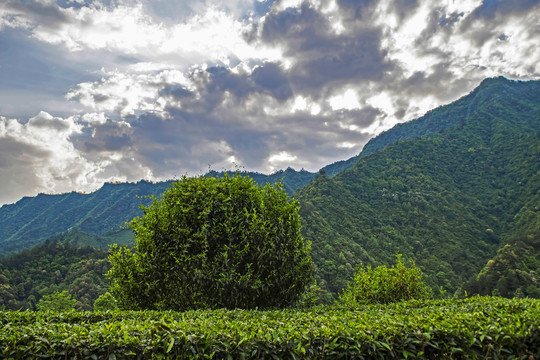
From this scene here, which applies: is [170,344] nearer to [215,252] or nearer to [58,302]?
[215,252]

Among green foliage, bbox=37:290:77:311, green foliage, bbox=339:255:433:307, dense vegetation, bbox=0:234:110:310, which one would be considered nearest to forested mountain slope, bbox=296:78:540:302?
green foliage, bbox=339:255:433:307

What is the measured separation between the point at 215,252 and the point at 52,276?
9308 centimetres

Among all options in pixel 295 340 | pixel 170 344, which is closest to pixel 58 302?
pixel 170 344

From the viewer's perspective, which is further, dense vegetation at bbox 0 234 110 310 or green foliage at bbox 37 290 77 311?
dense vegetation at bbox 0 234 110 310

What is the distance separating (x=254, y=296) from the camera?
30.3ft

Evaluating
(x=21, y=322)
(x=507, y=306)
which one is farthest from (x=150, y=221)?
(x=507, y=306)

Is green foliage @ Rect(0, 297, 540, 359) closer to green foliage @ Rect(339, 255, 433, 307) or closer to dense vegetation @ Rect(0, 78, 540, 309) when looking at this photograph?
green foliage @ Rect(339, 255, 433, 307)

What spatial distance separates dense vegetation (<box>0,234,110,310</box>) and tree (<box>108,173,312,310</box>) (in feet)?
216

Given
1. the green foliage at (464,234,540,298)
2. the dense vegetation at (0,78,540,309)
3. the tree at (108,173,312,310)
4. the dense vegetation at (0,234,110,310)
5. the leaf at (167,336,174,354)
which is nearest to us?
the leaf at (167,336,174,354)

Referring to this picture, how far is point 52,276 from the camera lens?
8075 centimetres

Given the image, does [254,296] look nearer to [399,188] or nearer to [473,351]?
[473,351]

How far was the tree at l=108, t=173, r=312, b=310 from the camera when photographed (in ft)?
30.1

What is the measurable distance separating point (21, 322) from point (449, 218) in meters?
103

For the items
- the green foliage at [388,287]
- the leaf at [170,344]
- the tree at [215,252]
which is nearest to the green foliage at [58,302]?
the tree at [215,252]
